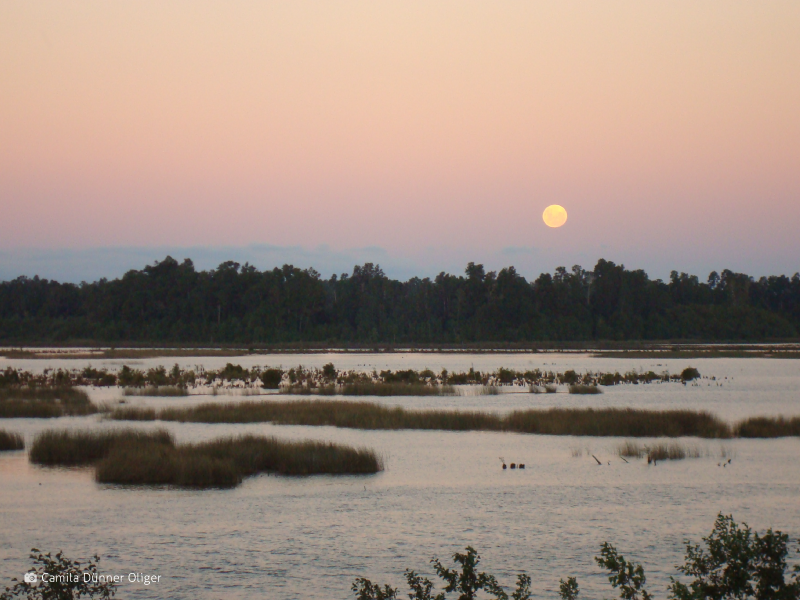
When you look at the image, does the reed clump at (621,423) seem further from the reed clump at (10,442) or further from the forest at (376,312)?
the forest at (376,312)

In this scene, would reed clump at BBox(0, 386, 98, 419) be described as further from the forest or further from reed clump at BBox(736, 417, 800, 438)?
the forest

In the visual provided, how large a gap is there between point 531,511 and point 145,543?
353 inches

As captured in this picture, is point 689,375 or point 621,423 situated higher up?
point 689,375

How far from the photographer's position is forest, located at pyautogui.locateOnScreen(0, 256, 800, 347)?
168m

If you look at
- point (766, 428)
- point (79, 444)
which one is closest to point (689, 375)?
point (766, 428)

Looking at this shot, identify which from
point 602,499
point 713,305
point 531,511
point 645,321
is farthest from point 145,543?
point 713,305

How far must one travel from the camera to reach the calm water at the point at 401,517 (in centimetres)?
1548

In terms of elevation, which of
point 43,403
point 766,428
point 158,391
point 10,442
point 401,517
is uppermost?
point 766,428

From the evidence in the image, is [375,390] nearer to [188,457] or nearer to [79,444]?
[79,444]

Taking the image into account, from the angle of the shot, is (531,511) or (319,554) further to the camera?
(531,511)

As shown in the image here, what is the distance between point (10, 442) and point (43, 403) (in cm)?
1248

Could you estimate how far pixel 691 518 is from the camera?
1933cm

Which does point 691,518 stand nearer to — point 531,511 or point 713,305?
point 531,511

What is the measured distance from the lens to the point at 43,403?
4050cm
